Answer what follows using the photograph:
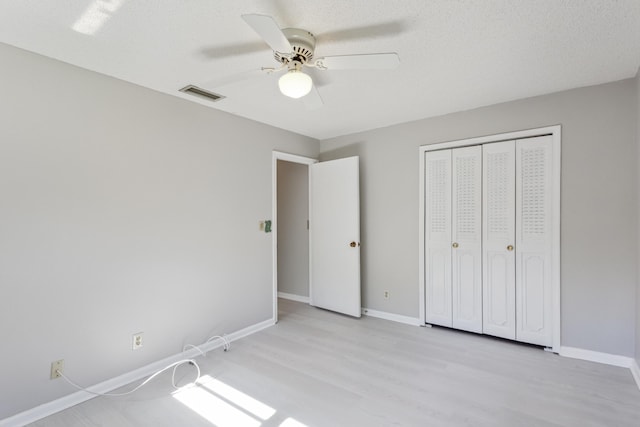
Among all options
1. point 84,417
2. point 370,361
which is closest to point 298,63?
point 370,361

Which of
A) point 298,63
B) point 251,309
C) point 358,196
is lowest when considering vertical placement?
point 251,309

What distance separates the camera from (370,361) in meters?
2.78

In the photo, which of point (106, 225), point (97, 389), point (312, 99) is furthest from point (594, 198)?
point (97, 389)

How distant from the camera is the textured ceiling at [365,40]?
163 cm

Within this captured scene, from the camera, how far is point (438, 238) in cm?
351

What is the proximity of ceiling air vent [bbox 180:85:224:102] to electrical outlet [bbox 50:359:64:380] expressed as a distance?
224cm

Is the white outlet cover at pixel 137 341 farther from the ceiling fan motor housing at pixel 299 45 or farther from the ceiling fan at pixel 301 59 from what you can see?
the ceiling fan motor housing at pixel 299 45

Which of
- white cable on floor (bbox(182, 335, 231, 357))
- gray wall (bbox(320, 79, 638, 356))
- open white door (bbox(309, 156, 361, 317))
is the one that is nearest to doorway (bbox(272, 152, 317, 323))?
open white door (bbox(309, 156, 361, 317))

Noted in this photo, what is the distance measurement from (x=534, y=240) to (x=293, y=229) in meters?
3.08

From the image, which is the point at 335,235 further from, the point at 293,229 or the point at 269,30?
the point at 269,30

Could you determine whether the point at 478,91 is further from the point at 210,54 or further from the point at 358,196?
the point at 210,54

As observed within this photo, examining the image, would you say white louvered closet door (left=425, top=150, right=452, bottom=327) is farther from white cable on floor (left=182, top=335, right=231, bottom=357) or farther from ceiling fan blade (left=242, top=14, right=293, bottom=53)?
ceiling fan blade (left=242, top=14, right=293, bottom=53)

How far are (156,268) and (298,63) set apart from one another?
2.03 meters

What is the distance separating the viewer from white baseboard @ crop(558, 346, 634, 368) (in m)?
2.58
